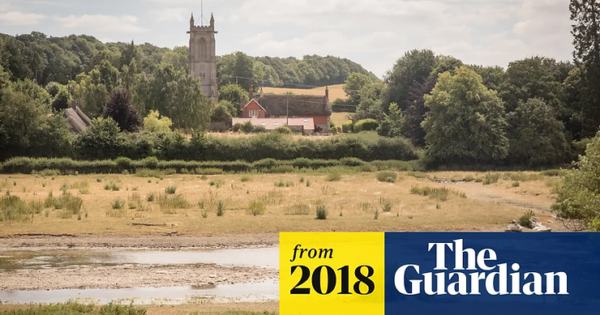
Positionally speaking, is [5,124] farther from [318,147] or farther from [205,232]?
[205,232]

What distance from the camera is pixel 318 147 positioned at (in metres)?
68.1

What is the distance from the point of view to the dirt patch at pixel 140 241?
1204 inches

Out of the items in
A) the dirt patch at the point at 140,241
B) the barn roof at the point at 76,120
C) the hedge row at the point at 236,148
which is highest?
the barn roof at the point at 76,120

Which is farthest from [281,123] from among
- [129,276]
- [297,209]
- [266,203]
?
[129,276]

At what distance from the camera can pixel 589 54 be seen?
66.8 meters

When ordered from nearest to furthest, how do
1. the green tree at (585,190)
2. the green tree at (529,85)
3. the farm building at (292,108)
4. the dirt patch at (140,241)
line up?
the green tree at (585,190), the dirt patch at (140,241), the green tree at (529,85), the farm building at (292,108)

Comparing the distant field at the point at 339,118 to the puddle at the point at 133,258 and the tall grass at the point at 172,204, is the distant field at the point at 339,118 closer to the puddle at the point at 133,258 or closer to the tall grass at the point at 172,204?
the tall grass at the point at 172,204

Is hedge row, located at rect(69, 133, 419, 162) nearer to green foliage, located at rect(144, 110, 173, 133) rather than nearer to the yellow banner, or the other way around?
green foliage, located at rect(144, 110, 173, 133)

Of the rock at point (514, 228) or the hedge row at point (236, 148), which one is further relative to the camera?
the hedge row at point (236, 148)

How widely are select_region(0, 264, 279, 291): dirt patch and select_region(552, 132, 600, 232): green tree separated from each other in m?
11.0

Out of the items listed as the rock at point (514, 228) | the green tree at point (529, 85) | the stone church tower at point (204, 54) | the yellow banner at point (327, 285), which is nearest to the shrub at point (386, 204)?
the rock at point (514, 228)

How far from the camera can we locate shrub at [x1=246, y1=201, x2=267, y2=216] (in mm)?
38188

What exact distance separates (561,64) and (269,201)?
47031 millimetres

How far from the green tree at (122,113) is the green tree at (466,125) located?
1143 inches
